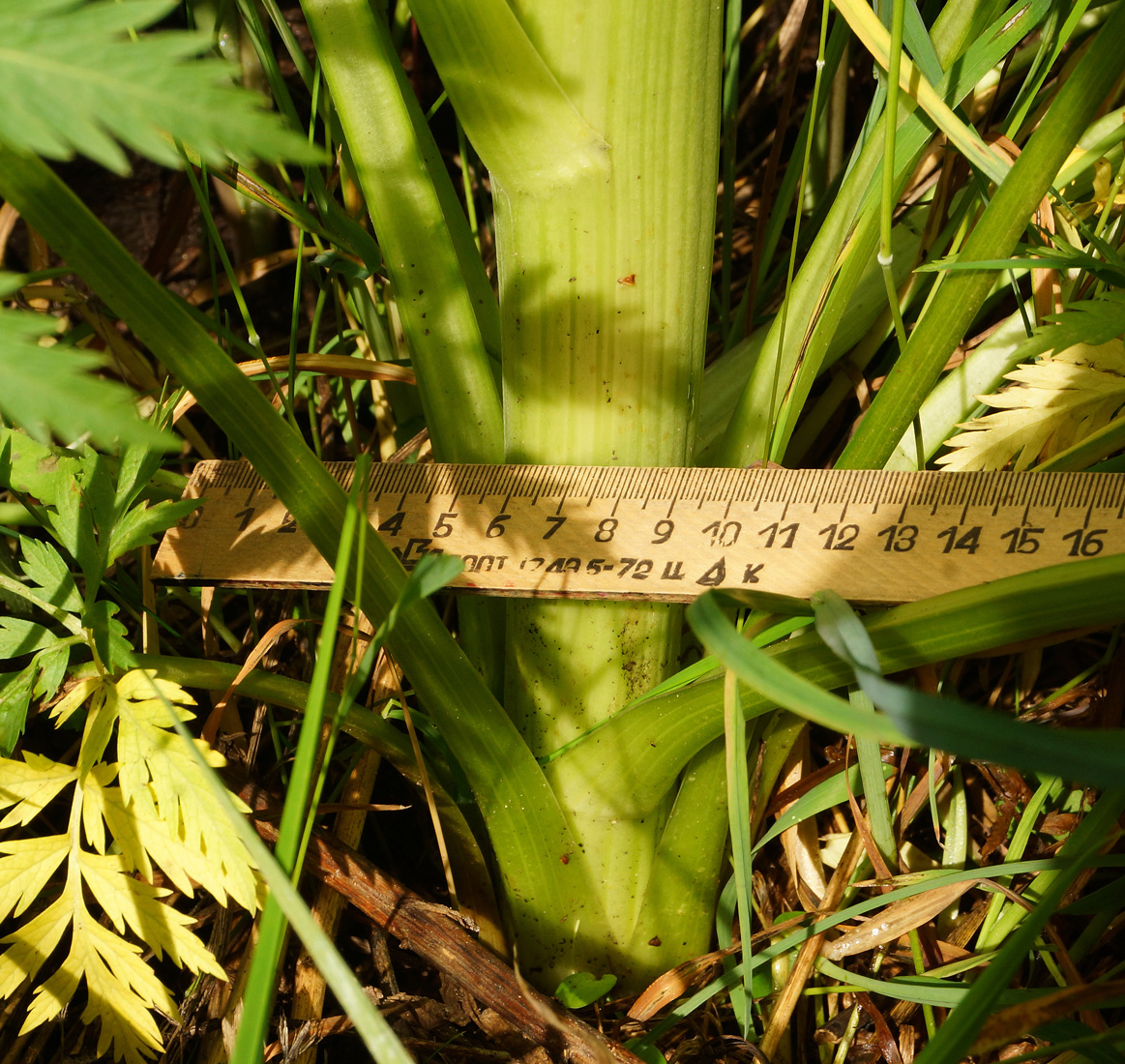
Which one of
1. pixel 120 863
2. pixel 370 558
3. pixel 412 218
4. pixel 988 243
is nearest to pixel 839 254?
pixel 988 243

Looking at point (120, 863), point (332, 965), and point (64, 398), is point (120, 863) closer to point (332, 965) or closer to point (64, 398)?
point (332, 965)

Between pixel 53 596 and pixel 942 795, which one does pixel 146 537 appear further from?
pixel 942 795

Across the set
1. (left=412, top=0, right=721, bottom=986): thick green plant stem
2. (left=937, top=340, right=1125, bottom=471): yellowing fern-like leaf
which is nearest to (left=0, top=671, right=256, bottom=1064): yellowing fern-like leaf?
(left=412, top=0, right=721, bottom=986): thick green plant stem

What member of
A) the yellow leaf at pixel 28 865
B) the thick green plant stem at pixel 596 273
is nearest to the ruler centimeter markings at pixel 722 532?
the thick green plant stem at pixel 596 273

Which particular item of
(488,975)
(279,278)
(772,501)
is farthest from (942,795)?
(279,278)

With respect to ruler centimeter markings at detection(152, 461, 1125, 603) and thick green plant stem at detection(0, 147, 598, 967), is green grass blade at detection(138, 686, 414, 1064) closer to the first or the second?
thick green plant stem at detection(0, 147, 598, 967)

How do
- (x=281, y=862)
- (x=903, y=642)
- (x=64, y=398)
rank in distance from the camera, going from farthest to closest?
(x=903, y=642) → (x=281, y=862) → (x=64, y=398)
